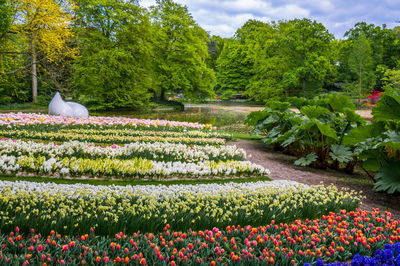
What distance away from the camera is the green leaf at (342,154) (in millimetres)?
7430

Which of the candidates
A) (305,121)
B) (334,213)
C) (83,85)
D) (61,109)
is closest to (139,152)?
(305,121)

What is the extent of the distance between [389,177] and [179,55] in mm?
25773

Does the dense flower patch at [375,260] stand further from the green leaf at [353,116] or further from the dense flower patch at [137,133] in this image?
the dense flower patch at [137,133]

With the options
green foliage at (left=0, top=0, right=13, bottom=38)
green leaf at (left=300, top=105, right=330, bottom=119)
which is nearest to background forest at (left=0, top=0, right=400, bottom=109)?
green foliage at (left=0, top=0, right=13, bottom=38)

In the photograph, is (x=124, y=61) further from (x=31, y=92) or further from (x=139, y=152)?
(x=139, y=152)

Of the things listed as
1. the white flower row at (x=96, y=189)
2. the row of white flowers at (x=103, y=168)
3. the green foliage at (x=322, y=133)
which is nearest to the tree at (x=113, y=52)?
the green foliage at (x=322, y=133)

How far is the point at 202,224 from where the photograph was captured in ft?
12.2

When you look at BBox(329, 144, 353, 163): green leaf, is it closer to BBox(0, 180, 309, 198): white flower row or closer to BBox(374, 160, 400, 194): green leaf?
BBox(374, 160, 400, 194): green leaf

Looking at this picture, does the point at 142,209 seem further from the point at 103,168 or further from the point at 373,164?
the point at 373,164

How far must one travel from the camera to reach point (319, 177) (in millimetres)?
7316

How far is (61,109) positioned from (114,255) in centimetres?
1480

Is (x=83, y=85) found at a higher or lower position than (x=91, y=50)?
lower

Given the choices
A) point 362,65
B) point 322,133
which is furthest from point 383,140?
point 362,65

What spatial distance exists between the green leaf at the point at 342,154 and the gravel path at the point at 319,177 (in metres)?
0.44
